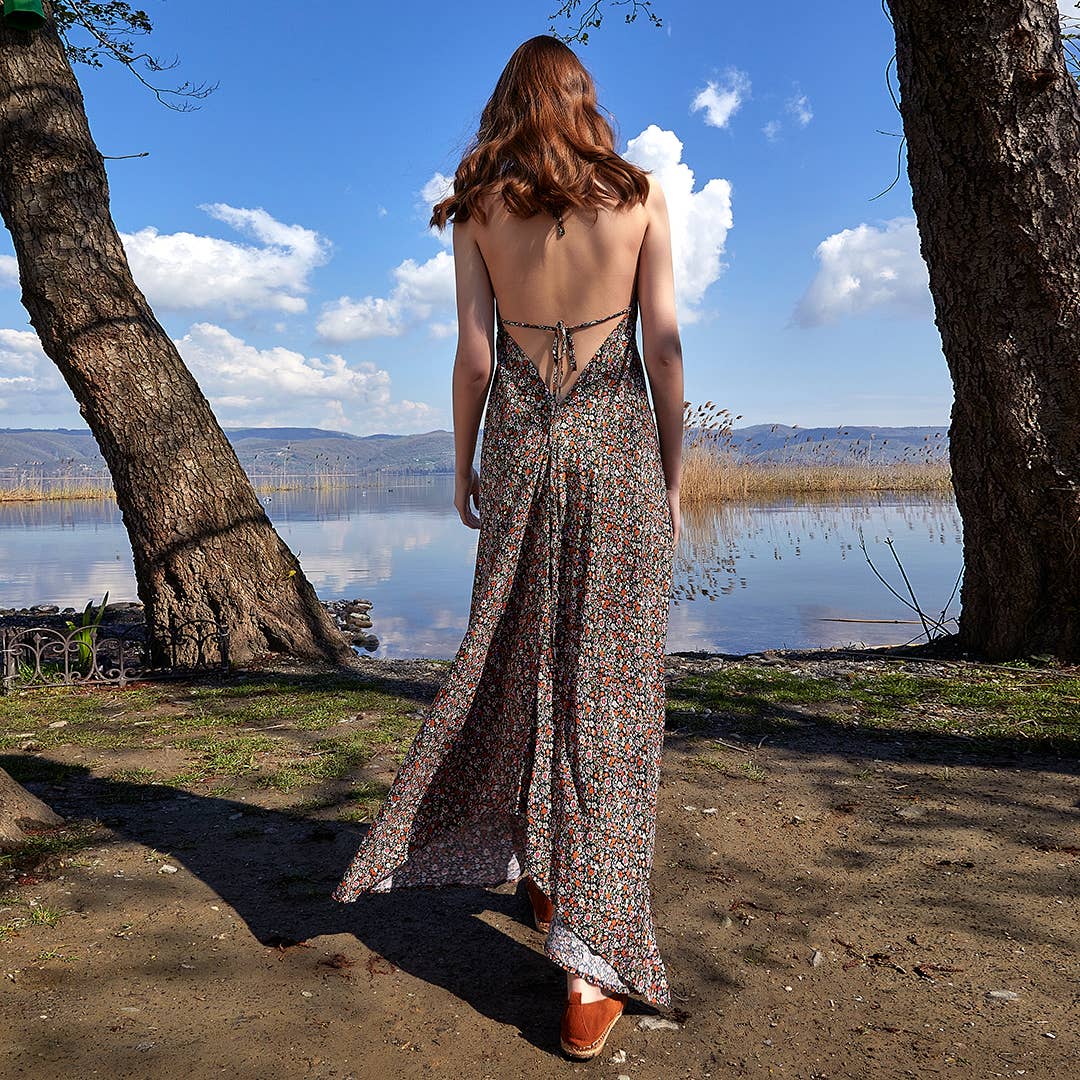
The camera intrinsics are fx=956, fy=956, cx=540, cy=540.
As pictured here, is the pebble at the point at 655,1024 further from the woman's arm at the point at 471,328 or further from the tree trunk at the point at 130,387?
the tree trunk at the point at 130,387

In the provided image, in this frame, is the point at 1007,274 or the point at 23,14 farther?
the point at 23,14

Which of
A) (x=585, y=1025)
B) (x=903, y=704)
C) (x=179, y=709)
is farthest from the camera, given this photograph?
(x=179, y=709)

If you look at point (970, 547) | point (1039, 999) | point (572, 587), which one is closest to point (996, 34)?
point (970, 547)

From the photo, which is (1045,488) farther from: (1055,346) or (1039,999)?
(1039,999)

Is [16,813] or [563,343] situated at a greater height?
[563,343]

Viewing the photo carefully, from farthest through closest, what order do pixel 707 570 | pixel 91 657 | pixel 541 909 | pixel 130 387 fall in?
pixel 707 570
pixel 91 657
pixel 130 387
pixel 541 909

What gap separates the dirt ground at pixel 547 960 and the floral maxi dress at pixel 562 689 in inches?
8.8

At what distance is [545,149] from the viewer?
2.18m

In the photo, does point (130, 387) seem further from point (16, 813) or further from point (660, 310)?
point (660, 310)

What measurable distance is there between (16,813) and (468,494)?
186 cm

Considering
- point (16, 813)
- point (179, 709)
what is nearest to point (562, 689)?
point (16, 813)

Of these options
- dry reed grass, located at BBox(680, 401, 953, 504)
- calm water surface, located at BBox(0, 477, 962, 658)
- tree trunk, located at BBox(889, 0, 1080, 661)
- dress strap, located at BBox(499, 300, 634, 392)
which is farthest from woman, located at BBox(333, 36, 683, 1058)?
dry reed grass, located at BBox(680, 401, 953, 504)

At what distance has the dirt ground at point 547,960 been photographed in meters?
1.97

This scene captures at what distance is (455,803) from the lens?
2.36 metres
